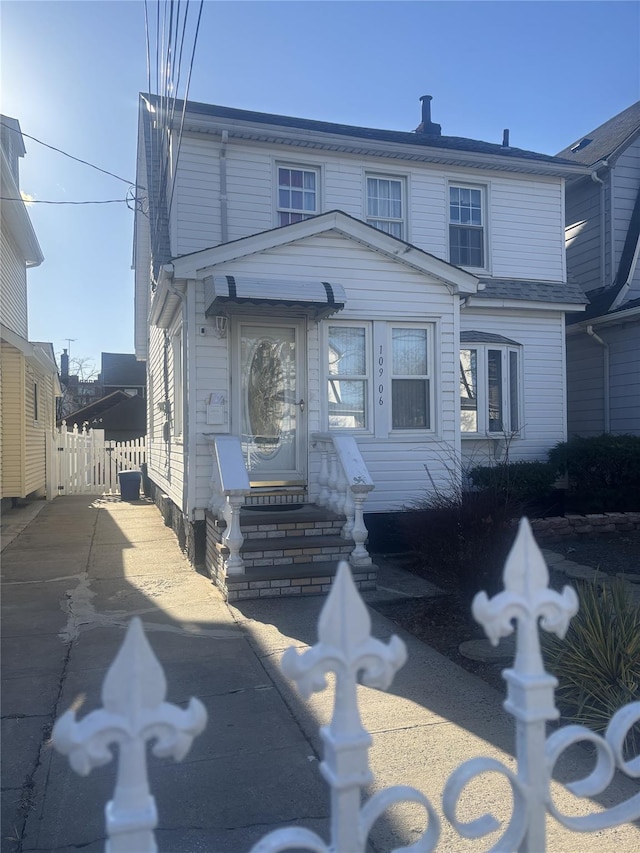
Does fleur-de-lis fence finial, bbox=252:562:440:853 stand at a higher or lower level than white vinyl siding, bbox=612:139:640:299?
lower

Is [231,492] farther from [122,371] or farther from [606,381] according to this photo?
[122,371]

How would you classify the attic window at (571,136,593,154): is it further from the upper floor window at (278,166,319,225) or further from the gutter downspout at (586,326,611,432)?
the upper floor window at (278,166,319,225)

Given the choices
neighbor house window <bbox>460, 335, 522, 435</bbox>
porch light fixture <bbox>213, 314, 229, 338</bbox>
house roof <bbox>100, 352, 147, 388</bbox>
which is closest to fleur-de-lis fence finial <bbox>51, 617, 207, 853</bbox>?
porch light fixture <bbox>213, 314, 229, 338</bbox>

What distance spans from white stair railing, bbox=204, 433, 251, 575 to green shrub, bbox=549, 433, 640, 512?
5.61 m

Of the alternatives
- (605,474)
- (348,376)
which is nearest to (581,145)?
(605,474)

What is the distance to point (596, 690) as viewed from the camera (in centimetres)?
375

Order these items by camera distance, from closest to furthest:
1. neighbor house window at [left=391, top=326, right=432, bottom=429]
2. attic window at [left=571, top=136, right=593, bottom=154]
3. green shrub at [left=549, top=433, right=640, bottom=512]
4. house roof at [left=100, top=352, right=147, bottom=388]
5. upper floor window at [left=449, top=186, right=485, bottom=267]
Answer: neighbor house window at [left=391, top=326, right=432, bottom=429], green shrub at [left=549, top=433, right=640, bottom=512], upper floor window at [left=449, top=186, right=485, bottom=267], attic window at [left=571, top=136, right=593, bottom=154], house roof at [left=100, top=352, right=147, bottom=388]

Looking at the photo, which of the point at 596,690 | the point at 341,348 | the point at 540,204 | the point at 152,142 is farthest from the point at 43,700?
the point at 540,204

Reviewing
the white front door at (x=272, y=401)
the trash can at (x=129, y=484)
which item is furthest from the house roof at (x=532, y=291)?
the trash can at (x=129, y=484)

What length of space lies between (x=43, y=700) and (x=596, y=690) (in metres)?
3.33

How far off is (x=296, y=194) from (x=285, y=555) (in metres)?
6.21

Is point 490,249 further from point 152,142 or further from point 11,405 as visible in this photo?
point 11,405

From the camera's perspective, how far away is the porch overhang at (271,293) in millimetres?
7355

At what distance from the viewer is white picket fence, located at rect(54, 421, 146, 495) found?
1734 cm
